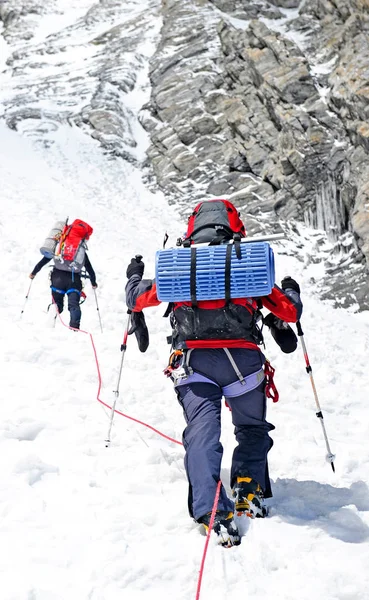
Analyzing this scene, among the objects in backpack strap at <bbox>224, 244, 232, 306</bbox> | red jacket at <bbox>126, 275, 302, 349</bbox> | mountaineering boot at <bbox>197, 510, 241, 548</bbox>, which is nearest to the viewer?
mountaineering boot at <bbox>197, 510, 241, 548</bbox>

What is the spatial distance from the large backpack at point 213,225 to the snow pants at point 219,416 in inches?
41.7

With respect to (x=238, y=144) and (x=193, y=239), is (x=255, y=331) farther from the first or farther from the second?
(x=238, y=144)

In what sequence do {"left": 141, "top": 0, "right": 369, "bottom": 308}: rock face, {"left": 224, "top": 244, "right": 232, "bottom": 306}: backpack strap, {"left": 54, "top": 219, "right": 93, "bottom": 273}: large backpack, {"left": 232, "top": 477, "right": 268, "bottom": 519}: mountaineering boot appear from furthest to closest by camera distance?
{"left": 141, "top": 0, "right": 369, "bottom": 308}: rock face
{"left": 54, "top": 219, "right": 93, "bottom": 273}: large backpack
{"left": 224, "top": 244, "right": 232, "bottom": 306}: backpack strap
{"left": 232, "top": 477, "right": 268, "bottom": 519}: mountaineering boot

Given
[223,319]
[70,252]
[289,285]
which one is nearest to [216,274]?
[223,319]

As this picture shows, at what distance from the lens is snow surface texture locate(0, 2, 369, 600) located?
131 inches

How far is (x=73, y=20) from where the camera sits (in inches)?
2734

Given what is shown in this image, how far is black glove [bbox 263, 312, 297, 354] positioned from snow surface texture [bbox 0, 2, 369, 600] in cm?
137

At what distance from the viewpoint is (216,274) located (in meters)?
4.39

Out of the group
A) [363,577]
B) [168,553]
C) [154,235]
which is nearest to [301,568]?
[363,577]

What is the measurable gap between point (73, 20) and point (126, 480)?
78.0 meters

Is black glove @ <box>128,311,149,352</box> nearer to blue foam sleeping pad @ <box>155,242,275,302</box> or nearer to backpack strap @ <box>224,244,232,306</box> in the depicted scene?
blue foam sleeping pad @ <box>155,242,275,302</box>

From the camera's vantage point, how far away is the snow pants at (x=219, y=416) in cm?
417


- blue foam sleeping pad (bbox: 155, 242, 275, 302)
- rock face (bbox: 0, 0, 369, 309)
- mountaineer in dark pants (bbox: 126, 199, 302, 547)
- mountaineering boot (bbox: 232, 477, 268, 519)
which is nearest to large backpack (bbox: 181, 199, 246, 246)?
mountaineer in dark pants (bbox: 126, 199, 302, 547)

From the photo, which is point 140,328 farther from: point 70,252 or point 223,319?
point 70,252
